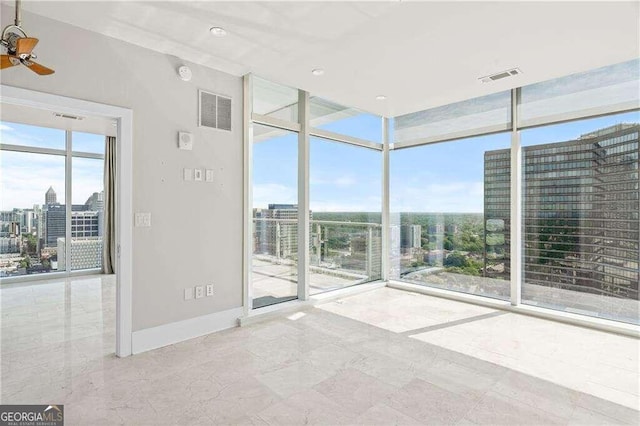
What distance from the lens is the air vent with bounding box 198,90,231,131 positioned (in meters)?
3.46

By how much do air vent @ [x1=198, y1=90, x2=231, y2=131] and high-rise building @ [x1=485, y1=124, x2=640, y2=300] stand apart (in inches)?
143

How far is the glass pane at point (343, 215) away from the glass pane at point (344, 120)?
22 cm

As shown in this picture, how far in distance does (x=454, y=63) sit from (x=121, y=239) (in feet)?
11.7

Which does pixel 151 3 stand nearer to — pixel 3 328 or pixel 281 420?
pixel 281 420

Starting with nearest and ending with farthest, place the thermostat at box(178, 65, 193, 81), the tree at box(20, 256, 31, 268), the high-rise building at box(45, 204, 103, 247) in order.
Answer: the thermostat at box(178, 65, 193, 81) → the tree at box(20, 256, 31, 268) → the high-rise building at box(45, 204, 103, 247)

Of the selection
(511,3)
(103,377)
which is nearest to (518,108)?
(511,3)

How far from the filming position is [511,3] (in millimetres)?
2371

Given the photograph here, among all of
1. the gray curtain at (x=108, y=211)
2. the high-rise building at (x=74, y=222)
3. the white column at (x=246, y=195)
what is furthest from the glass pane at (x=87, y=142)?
the white column at (x=246, y=195)

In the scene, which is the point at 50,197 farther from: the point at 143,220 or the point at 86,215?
the point at 143,220

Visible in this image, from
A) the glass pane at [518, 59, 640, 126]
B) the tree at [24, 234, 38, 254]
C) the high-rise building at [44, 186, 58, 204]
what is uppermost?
the glass pane at [518, 59, 640, 126]

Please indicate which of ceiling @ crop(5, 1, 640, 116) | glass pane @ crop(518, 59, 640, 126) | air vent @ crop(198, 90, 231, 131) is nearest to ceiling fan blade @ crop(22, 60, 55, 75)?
ceiling @ crop(5, 1, 640, 116)

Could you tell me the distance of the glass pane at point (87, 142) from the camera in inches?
255

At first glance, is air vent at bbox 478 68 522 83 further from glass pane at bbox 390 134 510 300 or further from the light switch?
the light switch

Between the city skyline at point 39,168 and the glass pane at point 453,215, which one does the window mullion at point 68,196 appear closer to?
the city skyline at point 39,168
